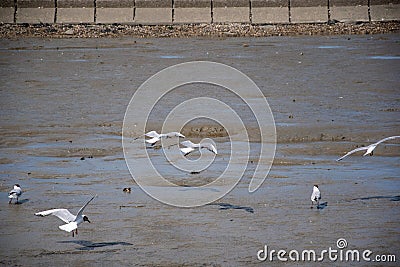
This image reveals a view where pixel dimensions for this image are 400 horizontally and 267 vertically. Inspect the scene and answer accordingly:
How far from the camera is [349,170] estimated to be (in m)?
9.23

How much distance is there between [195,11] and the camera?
1009 inches

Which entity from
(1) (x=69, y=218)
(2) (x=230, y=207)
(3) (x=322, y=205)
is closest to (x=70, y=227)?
(1) (x=69, y=218)

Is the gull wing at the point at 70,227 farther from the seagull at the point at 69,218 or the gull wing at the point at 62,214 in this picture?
the gull wing at the point at 62,214

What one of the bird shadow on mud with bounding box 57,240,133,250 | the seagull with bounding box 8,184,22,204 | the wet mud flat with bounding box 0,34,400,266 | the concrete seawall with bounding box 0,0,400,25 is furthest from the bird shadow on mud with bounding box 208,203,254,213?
the concrete seawall with bounding box 0,0,400,25

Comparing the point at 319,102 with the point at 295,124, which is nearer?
the point at 295,124

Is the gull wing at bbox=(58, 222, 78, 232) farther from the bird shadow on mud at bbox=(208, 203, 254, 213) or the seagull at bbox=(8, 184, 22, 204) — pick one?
the bird shadow on mud at bbox=(208, 203, 254, 213)

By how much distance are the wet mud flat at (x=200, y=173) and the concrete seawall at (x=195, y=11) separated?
6665 millimetres

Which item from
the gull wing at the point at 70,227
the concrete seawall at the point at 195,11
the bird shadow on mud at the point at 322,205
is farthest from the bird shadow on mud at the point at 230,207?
the concrete seawall at the point at 195,11

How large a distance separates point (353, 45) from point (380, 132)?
9847 millimetres

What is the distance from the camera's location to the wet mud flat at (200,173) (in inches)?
269

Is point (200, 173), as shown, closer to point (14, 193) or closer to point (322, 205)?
point (322, 205)

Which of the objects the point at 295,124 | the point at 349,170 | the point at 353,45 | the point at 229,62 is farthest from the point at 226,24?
the point at 349,170

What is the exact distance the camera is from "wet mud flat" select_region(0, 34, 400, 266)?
22.4 feet

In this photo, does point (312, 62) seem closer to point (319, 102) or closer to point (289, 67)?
point (289, 67)
